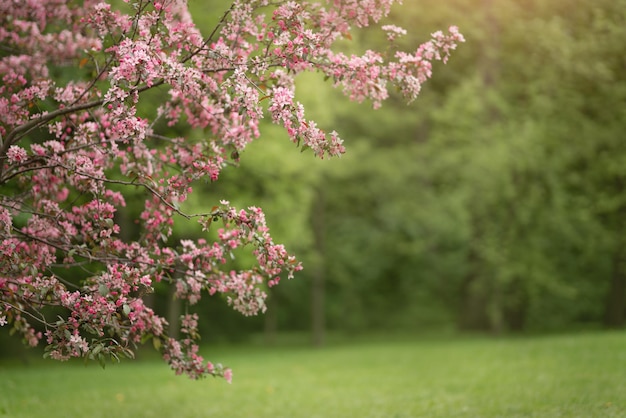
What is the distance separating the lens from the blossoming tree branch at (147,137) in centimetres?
586

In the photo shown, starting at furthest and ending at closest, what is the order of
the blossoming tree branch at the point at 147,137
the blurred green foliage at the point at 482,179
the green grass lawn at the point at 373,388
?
the blurred green foliage at the point at 482,179
the green grass lawn at the point at 373,388
the blossoming tree branch at the point at 147,137

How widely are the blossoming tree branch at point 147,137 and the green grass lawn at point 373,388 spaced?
4.53 m

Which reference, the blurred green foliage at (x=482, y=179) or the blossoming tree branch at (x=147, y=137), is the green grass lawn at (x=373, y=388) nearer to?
the blossoming tree branch at (x=147, y=137)

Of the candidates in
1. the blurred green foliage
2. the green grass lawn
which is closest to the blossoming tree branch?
the green grass lawn

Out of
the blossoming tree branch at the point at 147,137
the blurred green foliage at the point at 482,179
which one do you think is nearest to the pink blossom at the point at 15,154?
the blossoming tree branch at the point at 147,137

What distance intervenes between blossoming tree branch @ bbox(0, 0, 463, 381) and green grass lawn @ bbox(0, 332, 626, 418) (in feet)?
14.9

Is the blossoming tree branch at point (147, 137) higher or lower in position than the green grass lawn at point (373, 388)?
higher

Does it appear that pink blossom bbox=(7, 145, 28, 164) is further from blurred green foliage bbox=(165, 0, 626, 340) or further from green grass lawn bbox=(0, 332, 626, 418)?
blurred green foliage bbox=(165, 0, 626, 340)

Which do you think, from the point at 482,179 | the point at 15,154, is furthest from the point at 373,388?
the point at 482,179

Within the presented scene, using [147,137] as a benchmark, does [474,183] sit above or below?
above

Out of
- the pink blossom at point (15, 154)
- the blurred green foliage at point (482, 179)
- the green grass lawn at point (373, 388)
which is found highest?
the blurred green foliage at point (482, 179)

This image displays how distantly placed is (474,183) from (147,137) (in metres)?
21.0

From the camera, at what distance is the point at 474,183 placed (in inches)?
1049

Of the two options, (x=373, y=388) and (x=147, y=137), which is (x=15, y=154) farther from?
(x=373, y=388)
